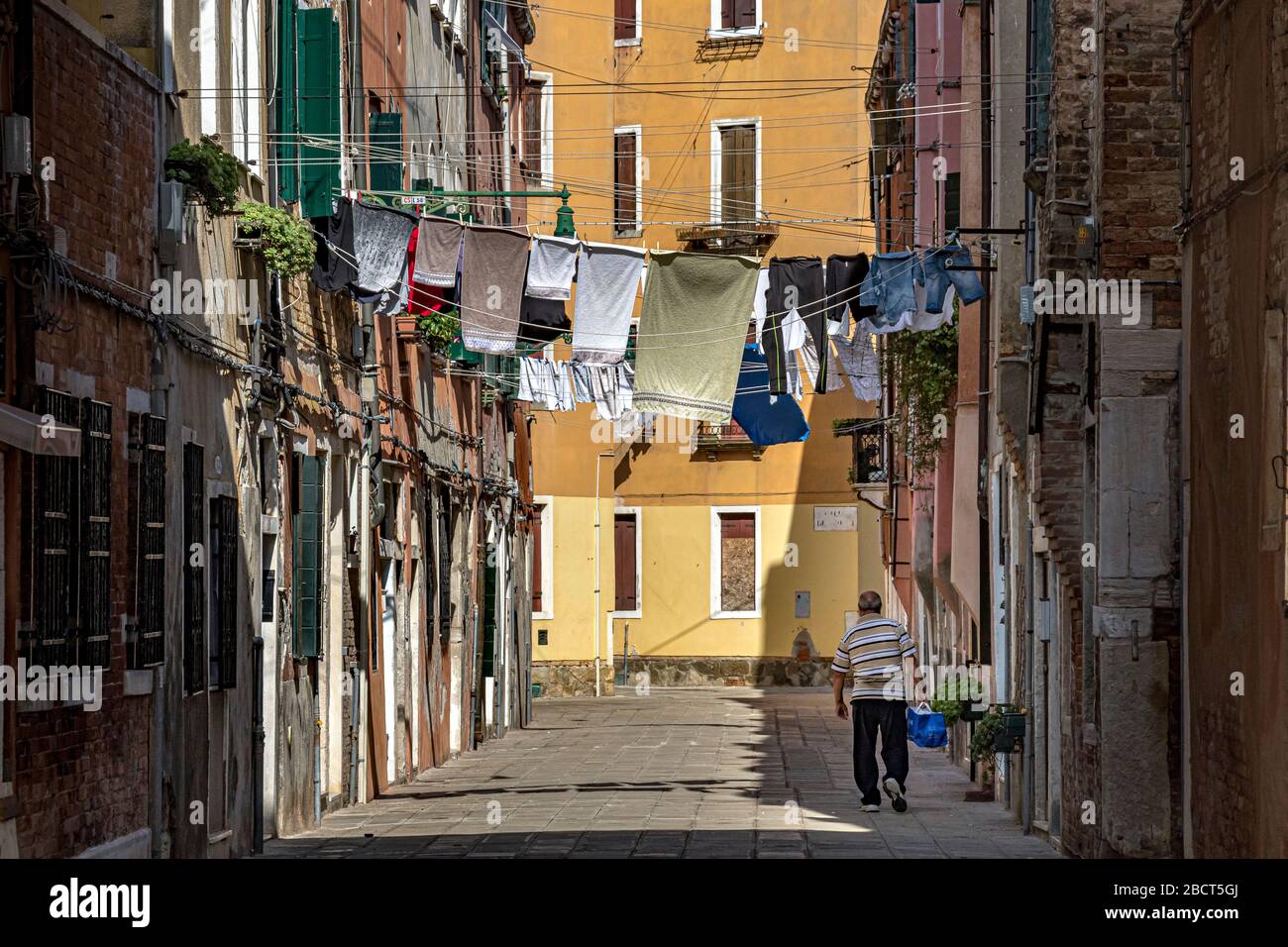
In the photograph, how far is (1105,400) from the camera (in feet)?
41.9

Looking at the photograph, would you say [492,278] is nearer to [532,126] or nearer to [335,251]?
[335,251]

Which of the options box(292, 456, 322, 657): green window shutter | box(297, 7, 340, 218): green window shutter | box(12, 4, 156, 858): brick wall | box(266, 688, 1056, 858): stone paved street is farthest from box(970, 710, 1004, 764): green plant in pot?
box(12, 4, 156, 858): brick wall

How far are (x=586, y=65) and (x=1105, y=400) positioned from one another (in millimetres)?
30767

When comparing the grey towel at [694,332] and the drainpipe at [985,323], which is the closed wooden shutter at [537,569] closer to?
the grey towel at [694,332]

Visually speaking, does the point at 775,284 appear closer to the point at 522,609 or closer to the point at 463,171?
the point at 463,171

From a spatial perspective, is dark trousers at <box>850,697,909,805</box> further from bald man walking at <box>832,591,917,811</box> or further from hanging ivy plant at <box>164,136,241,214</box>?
hanging ivy plant at <box>164,136,241,214</box>

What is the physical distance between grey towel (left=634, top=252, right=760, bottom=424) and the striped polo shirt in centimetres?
442

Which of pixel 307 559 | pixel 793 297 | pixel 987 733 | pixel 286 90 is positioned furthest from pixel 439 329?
pixel 987 733

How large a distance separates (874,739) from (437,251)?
19.5 ft

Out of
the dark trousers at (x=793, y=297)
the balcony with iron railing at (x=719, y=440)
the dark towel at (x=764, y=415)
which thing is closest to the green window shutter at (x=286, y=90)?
the dark trousers at (x=793, y=297)

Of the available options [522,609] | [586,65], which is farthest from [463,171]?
[586,65]

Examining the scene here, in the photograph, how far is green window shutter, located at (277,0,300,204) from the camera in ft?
55.1

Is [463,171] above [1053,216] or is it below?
above

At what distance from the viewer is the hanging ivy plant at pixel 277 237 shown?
1541 cm
